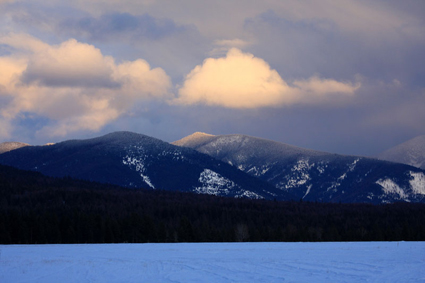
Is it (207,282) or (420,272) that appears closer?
Result: (207,282)

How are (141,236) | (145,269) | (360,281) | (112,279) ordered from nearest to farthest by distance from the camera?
(360,281)
(112,279)
(145,269)
(141,236)

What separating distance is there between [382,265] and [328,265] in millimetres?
6513

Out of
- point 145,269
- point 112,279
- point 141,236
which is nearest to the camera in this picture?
point 112,279

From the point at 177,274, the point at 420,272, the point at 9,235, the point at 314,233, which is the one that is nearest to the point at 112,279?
the point at 177,274

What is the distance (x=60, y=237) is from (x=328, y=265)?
339 feet

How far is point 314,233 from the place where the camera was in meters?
164

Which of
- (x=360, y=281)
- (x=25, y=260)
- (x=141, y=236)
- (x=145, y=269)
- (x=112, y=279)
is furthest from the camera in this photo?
(x=141, y=236)

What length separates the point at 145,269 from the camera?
62156 mm

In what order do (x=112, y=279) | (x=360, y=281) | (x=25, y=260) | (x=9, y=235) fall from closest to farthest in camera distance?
(x=360, y=281) < (x=112, y=279) < (x=25, y=260) < (x=9, y=235)

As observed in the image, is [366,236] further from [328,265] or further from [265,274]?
[265,274]

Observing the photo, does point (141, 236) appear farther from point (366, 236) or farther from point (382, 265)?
point (382, 265)

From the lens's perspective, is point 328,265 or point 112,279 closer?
point 112,279

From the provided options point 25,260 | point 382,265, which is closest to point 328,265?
point 382,265

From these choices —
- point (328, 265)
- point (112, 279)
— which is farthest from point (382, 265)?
point (112, 279)
